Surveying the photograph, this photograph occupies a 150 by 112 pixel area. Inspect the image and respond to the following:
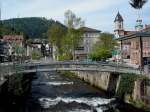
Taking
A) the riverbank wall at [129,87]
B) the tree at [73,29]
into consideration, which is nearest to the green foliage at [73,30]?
the tree at [73,29]

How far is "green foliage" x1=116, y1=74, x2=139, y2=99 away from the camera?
49841 mm

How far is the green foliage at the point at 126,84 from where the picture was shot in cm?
4984

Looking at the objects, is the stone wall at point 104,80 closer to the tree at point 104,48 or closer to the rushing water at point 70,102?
the rushing water at point 70,102

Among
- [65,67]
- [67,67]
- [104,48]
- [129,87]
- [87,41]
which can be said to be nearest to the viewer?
[129,87]

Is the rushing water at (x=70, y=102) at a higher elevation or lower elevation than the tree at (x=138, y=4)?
lower

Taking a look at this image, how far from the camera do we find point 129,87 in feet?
165

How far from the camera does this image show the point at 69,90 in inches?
2562

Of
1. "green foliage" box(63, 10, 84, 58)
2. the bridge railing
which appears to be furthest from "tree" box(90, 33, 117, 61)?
the bridge railing

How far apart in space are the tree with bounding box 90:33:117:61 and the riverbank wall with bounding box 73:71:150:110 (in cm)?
3280

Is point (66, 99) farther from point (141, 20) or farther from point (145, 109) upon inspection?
point (141, 20)

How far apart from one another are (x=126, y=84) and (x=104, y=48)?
2317 inches

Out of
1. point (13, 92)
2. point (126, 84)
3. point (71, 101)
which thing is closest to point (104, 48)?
point (126, 84)

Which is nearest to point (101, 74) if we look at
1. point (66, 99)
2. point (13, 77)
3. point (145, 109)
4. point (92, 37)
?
point (66, 99)

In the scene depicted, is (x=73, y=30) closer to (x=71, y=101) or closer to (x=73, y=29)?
(x=73, y=29)
